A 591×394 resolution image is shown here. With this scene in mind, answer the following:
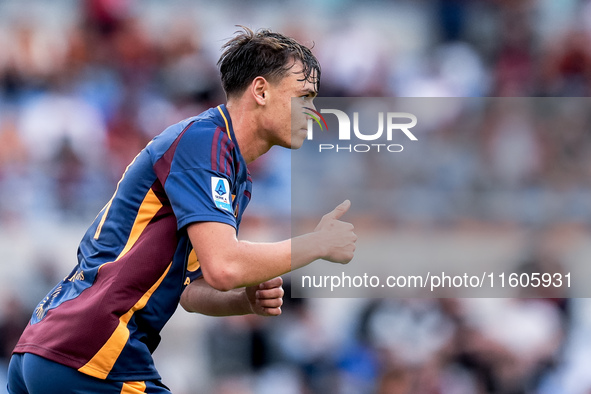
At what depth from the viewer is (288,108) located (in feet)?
12.1

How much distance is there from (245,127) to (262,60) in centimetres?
31

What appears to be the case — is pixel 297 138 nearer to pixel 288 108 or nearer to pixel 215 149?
pixel 288 108

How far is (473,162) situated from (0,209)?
4.85 metres

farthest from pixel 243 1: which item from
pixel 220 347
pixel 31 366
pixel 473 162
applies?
pixel 31 366

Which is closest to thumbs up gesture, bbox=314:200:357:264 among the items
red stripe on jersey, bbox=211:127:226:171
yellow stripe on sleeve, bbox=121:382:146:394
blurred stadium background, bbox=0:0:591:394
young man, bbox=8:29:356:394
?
young man, bbox=8:29:356:394

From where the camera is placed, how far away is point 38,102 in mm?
9750

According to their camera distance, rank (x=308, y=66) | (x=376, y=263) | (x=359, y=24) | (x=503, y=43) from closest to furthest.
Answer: (x=308, y=66) < (x=376, y=263) < (x=503, y=43) < (x=359, y=24)

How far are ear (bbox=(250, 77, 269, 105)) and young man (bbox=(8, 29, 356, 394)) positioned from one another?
159 mm

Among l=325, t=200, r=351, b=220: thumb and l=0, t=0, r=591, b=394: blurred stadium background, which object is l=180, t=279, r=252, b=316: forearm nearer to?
l=325, t=200, r=351, b=220: thumb

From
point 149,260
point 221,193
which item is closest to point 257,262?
point 221,193

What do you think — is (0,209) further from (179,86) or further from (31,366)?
(31,366)

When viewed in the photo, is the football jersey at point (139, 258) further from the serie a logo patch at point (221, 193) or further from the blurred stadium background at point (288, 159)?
the blurred stadium background at point (288, 159)

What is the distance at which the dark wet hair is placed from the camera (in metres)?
3.68

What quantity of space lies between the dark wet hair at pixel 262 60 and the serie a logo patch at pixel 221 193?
55cm
